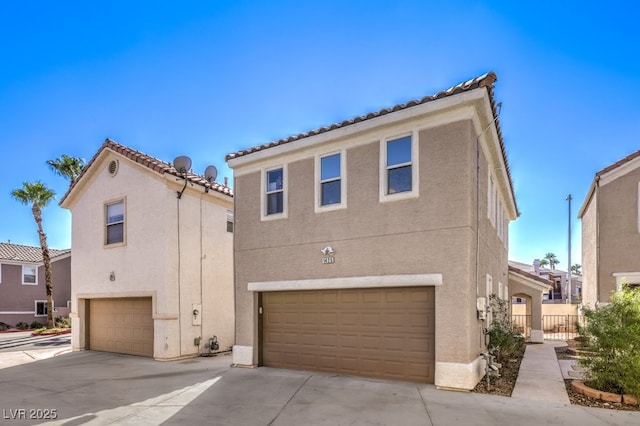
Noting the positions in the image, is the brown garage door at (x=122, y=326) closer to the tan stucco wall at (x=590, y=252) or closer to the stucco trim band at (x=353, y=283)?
the stucco trim band at (x=353, y=283)

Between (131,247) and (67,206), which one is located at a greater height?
(67,206)

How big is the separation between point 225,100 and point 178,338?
801 centimetres

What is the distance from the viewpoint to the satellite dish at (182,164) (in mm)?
13578

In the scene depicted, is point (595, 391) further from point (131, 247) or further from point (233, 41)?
point (131, 247)

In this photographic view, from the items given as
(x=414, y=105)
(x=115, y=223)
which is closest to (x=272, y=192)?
(x=414, y=105)

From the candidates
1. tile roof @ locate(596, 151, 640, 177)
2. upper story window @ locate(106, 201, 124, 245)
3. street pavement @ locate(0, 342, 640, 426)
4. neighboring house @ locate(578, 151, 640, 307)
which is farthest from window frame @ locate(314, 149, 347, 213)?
tile roof @ locate(596, 151, 640, 177)

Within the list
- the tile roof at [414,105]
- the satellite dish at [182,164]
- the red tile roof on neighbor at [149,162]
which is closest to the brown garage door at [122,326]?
the red tile roof on neighbor at [149,162]

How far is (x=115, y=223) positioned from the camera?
14.7m

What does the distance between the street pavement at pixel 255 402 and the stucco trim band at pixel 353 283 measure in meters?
2.14

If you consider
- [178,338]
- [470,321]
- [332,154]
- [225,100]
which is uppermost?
[225,100]

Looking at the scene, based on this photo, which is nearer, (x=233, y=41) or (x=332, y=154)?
(x=332, y=154)

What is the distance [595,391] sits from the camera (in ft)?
25.5

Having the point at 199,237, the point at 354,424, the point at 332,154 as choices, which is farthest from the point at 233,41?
the point at 354,424

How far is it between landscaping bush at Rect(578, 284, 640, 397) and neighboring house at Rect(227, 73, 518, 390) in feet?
6.99
